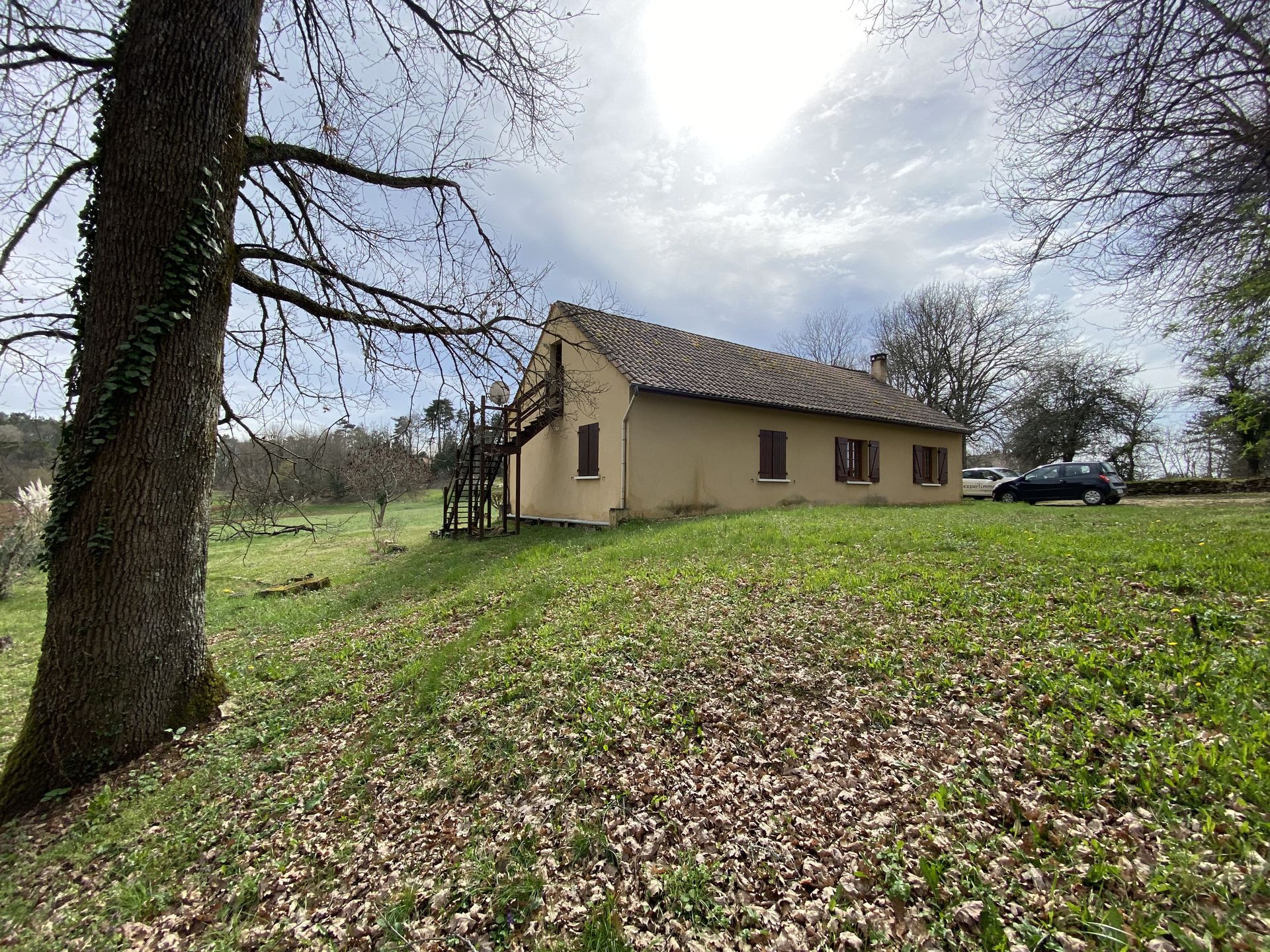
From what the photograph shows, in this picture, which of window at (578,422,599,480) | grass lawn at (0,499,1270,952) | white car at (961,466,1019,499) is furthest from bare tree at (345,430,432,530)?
white car at (961,466,1019,499)

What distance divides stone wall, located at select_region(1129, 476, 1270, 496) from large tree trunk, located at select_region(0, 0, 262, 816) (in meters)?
30.7

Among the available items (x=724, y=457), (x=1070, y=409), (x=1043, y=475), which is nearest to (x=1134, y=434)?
(x=1070, y=409)

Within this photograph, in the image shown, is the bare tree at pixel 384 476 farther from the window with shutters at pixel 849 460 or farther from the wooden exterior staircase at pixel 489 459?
the window with shutters at pixel 849 460

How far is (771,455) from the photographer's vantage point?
14.6 m

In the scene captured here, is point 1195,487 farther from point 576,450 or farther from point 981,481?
point 576,450

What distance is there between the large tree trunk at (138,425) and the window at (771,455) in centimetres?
1253

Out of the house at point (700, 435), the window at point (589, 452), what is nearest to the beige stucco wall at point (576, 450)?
the house at point (700, 435)

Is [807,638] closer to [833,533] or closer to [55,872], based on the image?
[833,533]

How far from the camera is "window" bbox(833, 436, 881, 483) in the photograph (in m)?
16.3

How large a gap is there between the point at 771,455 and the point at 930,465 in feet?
30.7

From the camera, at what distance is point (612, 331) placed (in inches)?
565

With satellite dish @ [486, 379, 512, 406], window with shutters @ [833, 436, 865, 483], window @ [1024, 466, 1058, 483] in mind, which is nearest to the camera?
satellite dish @ [486, 379, 512, 406]

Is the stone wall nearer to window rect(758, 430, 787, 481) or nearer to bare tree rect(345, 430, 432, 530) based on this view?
window rect(758, 430, 787, 481)

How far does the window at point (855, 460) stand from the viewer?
1628 cm
